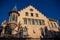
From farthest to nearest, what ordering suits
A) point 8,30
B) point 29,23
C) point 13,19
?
point 29,23
point 13,19
point 8,30

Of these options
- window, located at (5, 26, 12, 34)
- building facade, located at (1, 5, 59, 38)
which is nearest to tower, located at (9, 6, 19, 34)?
building facade, located at (1, 5, 59, 38)

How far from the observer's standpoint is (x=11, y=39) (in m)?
21.6

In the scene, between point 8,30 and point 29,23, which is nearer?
point 8,30

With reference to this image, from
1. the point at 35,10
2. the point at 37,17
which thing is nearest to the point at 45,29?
the point at 37,17

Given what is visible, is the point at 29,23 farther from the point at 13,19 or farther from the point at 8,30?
the point at 8,30

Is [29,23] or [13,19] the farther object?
[29,23]

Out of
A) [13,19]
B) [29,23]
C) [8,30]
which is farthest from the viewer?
[29,23]

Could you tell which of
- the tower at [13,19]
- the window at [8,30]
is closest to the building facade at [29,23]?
the tower at [13,19]

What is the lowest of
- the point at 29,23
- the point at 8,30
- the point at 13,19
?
the point at 8,30

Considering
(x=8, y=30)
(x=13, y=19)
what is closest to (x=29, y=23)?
(x=13, y=19)

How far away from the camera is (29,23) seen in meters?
26.9

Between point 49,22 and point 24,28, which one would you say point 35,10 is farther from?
point 24,28

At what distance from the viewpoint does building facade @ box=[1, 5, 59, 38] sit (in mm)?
24464

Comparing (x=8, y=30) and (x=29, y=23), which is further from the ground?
Result: (x=29, y=23)
